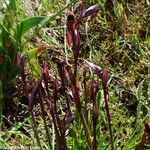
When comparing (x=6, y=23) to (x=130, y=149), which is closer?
(x=130, y=149)

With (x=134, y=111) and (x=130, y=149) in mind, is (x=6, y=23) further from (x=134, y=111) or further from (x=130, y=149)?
(x=130, y=149)

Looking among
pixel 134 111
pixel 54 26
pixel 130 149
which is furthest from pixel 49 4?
pixel 130 149

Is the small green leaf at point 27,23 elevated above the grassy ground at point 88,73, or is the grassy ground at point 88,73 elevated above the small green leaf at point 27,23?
the small green leaf at point 27,23

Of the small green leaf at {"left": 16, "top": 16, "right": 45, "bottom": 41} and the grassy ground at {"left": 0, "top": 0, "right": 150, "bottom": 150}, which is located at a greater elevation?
the small green leaf at {"left": 16, "top": 16, "right": 45, "bottom": 41}

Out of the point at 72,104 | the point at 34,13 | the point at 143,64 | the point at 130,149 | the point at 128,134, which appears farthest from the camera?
the point at 34,13

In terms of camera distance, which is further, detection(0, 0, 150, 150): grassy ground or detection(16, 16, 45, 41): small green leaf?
detection(16, 16, 45, 41): small green leaf

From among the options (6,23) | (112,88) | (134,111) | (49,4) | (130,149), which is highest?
(49,4)

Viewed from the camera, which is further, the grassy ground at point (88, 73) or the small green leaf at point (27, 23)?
the small green leaf at point (27, 23)

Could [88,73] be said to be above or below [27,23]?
below
